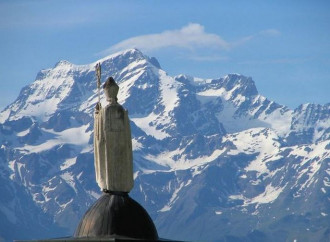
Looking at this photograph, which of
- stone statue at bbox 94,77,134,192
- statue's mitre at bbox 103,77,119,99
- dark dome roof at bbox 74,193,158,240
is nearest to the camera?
dark dome roof at bbox 74,193,158,240

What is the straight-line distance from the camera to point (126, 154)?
17438mm

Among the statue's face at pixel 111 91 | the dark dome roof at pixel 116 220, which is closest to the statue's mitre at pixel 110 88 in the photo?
the statue's face at pixel 111 91

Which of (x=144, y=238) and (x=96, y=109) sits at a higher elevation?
(x=96, y=109)

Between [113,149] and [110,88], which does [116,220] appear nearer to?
[113,149]

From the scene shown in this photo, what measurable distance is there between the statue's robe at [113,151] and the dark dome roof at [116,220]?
9.2 inches

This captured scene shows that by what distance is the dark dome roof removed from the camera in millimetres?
16688

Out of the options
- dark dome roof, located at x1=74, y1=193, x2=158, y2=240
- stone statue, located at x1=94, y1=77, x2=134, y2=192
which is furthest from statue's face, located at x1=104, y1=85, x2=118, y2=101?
dark dome roof, located at x1=74, y1=193, x2=158, y2=240

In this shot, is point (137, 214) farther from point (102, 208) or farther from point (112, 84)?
point (112, 84)

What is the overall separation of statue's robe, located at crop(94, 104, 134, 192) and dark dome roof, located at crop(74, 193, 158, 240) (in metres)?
0.23

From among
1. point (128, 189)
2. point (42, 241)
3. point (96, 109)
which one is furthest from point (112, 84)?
point (42, 241)

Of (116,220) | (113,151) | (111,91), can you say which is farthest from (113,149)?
(116,220)

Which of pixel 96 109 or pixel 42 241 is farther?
pixel 96 109

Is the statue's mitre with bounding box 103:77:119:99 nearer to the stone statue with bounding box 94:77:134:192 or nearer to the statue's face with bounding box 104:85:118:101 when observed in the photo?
the statue's face with bounding box 104:85:118:101

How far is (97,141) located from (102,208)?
3.22ft
